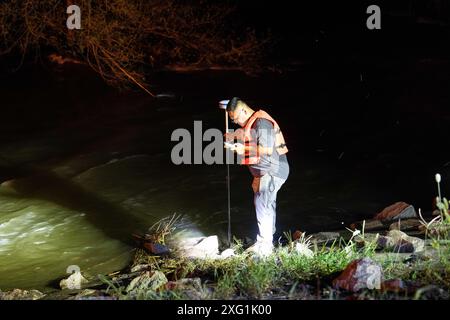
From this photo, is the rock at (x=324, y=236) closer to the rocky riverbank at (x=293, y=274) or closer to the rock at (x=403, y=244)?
the rocky riverbank at (x=293, y=274)

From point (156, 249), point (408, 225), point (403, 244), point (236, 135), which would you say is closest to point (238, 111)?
point (236, 135)

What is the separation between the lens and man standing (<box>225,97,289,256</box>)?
22.5 feet

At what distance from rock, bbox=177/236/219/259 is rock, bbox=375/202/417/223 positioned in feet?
9.28

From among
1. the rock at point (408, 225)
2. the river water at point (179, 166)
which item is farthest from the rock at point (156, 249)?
the rock at point (408, 225)

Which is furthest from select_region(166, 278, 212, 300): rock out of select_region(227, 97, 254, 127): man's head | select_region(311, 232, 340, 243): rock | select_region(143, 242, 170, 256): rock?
select_region(311, 232, 340, 243): rock

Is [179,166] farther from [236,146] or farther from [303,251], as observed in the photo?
[303,251]

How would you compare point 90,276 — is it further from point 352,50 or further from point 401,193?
point 352,50

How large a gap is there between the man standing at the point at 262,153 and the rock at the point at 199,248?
919mm

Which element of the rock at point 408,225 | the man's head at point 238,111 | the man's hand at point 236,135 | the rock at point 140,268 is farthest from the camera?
the rock at point 408,225

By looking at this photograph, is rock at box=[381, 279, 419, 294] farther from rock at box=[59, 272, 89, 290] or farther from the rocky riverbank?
rock at box=[59, 272, 89, 290]

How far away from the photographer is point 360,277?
17.0 ft

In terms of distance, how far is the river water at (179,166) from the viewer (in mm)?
9648

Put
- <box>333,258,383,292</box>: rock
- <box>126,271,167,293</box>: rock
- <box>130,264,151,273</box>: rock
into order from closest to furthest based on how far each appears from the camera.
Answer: <box>333,258,383,292</box>: rock, <box>126,271,167,293</box>: rock, <box>130,264,151,273</box>: rock
